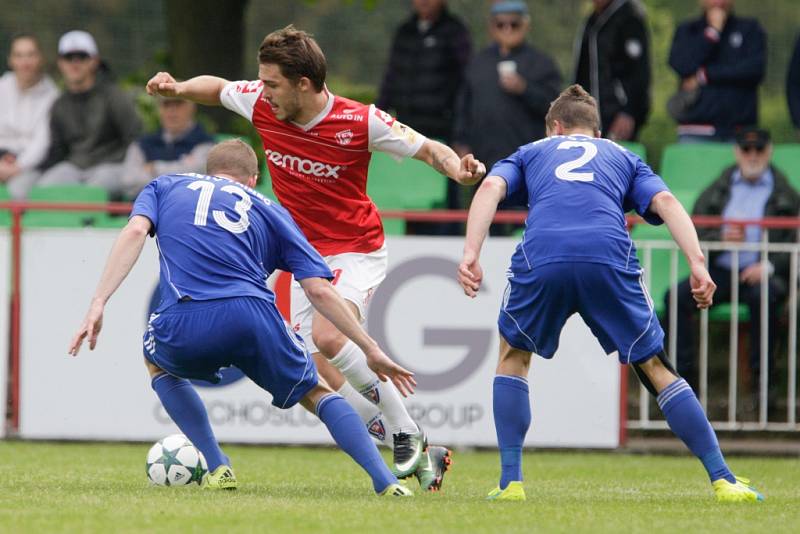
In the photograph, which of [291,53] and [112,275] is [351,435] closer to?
[112,275]

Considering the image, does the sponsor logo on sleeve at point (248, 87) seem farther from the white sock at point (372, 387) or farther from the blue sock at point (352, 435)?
the blue sock at point (352, 435)

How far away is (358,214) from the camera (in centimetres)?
749

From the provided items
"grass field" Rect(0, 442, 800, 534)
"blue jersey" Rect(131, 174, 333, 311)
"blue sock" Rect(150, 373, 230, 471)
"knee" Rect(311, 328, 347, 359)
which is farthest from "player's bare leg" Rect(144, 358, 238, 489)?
"knee" Rect(311, 328, 347, 359)

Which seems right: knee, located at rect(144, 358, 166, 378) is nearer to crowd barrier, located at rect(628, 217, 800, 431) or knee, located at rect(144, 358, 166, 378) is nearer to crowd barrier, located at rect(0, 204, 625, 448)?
crowd barrier, located at rect(0, 204, 625, 448)

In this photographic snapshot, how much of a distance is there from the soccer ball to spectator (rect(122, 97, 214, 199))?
5.07 metres

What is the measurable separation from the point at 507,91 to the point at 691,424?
5964 millimetres

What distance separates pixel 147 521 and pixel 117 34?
35.8ft

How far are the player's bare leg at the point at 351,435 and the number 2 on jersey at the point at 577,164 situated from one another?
144 cm

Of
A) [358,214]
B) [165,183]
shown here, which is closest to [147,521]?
[165,183]

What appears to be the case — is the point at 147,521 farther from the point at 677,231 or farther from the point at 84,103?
the point at 84,103

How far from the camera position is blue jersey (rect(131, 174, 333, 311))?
20.7 ft

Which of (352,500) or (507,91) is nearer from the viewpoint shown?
(352,500)

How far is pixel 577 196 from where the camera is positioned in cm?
658

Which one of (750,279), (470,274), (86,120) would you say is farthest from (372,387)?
(86,120)
